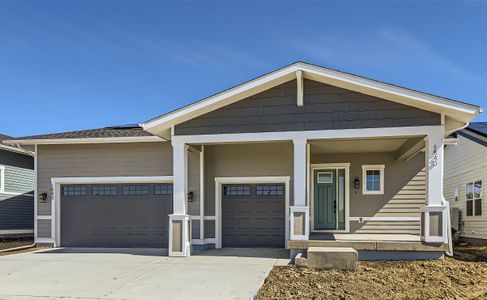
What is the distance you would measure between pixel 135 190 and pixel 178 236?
282 centimetres

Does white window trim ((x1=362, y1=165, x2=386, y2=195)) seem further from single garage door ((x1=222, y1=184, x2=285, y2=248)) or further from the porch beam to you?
the porch beam

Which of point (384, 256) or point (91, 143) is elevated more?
point (91, 143)

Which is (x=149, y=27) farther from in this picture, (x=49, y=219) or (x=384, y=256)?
(x=384, y=256)

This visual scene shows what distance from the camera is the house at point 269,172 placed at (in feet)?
28.0

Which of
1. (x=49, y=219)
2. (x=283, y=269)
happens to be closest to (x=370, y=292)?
(x=283, y=269)

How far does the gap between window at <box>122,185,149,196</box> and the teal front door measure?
505 centimetres

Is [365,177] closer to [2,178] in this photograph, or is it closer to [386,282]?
[386,282]

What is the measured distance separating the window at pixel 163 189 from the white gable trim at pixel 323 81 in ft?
7.08

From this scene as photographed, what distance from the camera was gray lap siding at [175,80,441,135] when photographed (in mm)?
8625

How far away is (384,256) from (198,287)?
404 centimetres

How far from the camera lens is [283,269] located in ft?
24.7

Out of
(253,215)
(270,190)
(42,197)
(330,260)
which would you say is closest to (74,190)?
(42,197)

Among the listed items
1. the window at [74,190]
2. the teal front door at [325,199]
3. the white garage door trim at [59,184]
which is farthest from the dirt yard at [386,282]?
the window at [74,190]

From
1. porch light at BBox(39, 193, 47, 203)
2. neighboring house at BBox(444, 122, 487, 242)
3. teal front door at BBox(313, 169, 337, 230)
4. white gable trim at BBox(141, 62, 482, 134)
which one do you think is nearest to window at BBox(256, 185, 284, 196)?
teal front door at BBox(313, 169, 337, 230)
